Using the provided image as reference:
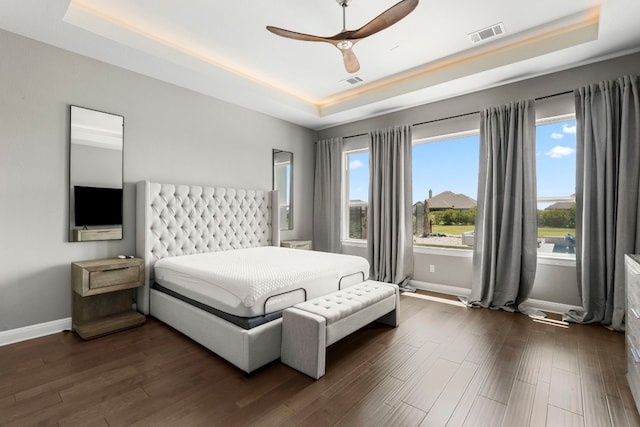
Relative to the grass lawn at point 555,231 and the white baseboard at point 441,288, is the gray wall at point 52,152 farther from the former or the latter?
the grass lawn at point 555,231

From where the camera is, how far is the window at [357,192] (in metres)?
5.61

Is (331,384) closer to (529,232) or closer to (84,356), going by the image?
(84,356)

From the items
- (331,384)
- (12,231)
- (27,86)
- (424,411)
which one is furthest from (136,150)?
(424,411)

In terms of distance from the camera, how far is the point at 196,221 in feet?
13.0

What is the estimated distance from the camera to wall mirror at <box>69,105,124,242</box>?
3.11m

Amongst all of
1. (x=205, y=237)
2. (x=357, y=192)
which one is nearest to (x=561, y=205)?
(x=357, y=192)

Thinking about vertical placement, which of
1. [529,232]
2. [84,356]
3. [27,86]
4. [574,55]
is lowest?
[84,356]

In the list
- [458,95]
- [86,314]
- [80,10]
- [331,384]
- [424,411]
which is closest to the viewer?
[424,411]

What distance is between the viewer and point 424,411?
1.84m

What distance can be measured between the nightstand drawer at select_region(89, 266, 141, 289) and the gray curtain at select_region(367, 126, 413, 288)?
3.41 metres

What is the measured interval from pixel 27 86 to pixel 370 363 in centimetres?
403

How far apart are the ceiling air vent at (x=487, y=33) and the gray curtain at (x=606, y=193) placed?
1.16m

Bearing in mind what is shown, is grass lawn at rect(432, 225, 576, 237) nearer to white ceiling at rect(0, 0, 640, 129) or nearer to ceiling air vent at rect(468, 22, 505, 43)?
white ceiling at rect(0, 0, 640, 129)

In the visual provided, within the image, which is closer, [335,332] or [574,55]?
[335,332]
